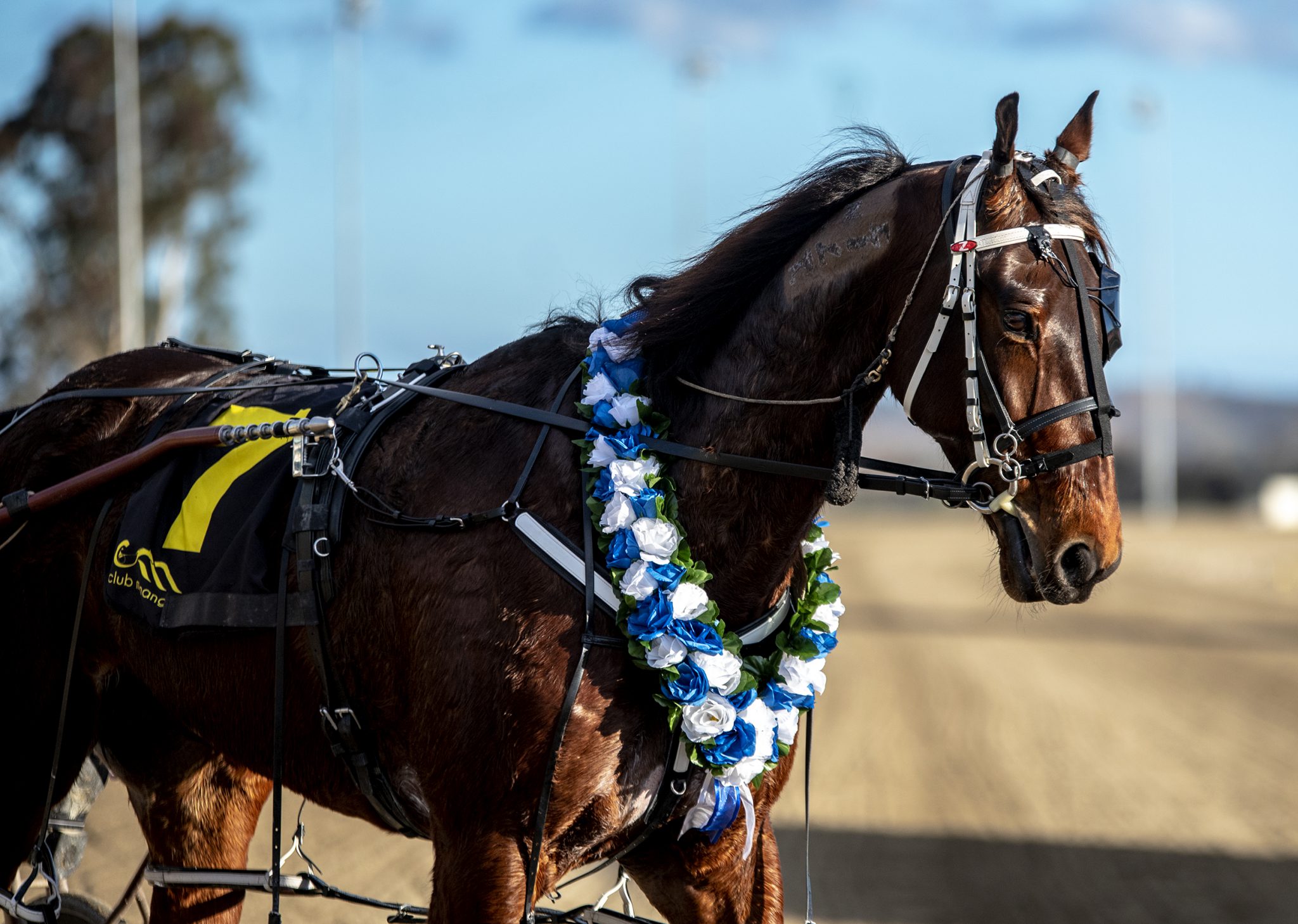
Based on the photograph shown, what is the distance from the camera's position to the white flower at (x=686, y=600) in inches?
93.9

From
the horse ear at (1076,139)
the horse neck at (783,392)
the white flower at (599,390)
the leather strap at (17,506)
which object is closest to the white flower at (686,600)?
the horse neck at (783,392)

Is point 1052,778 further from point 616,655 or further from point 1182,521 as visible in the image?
point 1182,521

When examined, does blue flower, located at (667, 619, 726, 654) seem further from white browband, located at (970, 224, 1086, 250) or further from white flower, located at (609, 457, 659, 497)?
white browband, located at (970, 224, 1086, 250)

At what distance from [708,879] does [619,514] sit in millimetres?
830

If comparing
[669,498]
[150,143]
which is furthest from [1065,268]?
[150,143]

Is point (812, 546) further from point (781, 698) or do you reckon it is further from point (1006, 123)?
point (1006, 123)

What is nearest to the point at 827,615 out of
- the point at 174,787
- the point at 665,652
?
the point at 665,652

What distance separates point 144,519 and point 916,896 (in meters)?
3.90

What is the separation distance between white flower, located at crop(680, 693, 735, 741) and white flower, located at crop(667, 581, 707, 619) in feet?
0.56

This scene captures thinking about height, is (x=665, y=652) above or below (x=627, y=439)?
below

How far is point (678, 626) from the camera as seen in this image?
2.39m

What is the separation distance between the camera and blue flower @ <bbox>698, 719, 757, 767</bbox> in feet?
7.97

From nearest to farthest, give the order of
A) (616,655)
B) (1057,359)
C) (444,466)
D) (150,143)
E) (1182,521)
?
(1057,359) → (616,655) → (444,466) → (150,143) → (1182,521)

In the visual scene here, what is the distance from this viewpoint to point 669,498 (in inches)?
98.6
